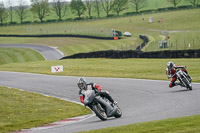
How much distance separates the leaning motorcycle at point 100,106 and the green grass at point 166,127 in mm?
2182

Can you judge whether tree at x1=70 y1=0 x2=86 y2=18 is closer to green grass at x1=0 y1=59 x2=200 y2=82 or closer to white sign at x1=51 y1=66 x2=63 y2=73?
green grass at x1=0 y1=59 x2=200 y2=82

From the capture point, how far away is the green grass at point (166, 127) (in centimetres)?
929

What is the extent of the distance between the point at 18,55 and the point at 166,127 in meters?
52.7

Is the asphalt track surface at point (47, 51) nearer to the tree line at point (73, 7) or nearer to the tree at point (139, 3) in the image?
the tree line at point (73, 7)

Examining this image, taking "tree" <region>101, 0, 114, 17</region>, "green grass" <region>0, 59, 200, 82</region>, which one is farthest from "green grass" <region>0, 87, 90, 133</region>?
"tree" <region>101, 0, 114, 17</region>

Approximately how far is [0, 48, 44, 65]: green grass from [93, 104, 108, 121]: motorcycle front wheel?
144ft

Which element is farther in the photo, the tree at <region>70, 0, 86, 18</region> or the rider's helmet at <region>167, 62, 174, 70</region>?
the tree at <region>70, 0, 86, 18</region>

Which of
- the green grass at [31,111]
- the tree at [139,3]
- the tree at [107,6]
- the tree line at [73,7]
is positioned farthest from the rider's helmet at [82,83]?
the tree at [139,3]

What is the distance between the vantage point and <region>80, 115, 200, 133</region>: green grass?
30.5 feet

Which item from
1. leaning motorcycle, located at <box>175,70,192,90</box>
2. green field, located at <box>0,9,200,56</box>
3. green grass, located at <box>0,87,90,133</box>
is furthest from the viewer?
green field, located at <box>0,9,200,56</box>

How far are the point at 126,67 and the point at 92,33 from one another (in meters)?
47.1

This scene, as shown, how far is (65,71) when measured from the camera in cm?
3328

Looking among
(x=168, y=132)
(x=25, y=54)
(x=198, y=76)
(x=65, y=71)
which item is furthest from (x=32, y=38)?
(x=168, y=132)

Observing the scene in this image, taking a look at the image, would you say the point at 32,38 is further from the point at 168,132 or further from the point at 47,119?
the point at 168,132
